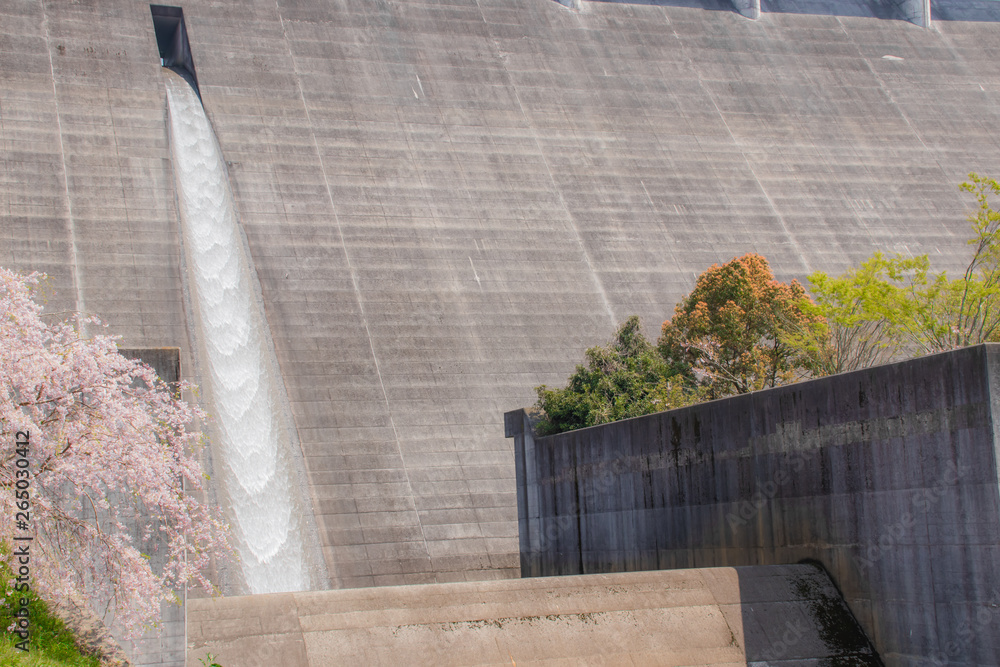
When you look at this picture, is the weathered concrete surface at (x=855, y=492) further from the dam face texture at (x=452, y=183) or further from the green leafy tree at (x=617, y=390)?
the dam face texture at (x=452, y=183)

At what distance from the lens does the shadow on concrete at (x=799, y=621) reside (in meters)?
8.84

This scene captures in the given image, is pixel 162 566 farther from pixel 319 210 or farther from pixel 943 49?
pixel 943 49

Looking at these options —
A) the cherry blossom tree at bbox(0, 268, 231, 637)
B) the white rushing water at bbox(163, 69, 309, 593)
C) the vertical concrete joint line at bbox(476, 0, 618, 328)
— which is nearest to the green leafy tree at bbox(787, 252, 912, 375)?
the vertical concrete joint line at bbox(476, 0, 618, 328)

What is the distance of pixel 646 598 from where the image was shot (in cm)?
925

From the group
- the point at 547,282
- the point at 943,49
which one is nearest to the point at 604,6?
the point at 943,49

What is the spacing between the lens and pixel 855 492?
8.92m

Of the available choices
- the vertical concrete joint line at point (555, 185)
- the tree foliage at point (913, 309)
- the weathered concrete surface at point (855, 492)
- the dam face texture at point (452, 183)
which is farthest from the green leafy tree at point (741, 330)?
the vertical concrete joint line at point (555, 185)

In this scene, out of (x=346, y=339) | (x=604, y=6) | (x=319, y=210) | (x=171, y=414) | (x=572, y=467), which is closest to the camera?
(x=171, y=414)

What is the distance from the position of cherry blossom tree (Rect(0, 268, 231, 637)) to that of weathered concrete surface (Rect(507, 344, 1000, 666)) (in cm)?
491

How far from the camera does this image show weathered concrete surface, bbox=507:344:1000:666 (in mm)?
7805

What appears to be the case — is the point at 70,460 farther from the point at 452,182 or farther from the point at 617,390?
the point at 452,182

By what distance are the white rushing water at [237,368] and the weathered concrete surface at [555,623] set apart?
6.34m

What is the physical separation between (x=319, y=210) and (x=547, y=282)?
4432 millimetres

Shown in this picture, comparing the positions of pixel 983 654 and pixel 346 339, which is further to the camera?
pixel 346 339
